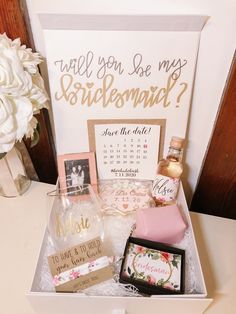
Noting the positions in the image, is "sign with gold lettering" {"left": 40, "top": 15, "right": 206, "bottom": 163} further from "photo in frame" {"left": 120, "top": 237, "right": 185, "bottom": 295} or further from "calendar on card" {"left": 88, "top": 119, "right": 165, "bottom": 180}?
"photo in frame" {"left": 120, "top": 237, "right": 185, "bottom": 295}

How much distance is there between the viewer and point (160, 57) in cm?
64

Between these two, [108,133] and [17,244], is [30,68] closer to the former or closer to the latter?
[108,133]

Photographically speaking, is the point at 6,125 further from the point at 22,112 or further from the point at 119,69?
the point at 119,69

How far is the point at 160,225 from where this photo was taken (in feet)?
2.22

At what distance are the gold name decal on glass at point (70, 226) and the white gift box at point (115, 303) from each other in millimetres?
129

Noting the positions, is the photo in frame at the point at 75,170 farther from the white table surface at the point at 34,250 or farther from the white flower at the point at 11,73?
the white flower at the point at 11,73

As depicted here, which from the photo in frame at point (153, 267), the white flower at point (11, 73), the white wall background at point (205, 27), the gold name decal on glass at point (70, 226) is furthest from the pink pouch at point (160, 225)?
the white flower at point (11, 73)

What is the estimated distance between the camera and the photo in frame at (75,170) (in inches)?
30.7

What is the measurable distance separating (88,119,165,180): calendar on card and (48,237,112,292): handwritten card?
247 mm

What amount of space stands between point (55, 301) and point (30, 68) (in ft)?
1.56

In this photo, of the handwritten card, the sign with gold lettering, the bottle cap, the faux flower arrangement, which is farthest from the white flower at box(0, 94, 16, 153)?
the bottle cap

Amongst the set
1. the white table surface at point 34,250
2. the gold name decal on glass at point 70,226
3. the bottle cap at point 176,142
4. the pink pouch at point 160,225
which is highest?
the bottle cap at point 176,142

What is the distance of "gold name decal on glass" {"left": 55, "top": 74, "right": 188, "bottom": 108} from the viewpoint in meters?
0.68

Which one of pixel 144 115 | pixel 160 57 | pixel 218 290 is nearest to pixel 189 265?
pixel 218 290
